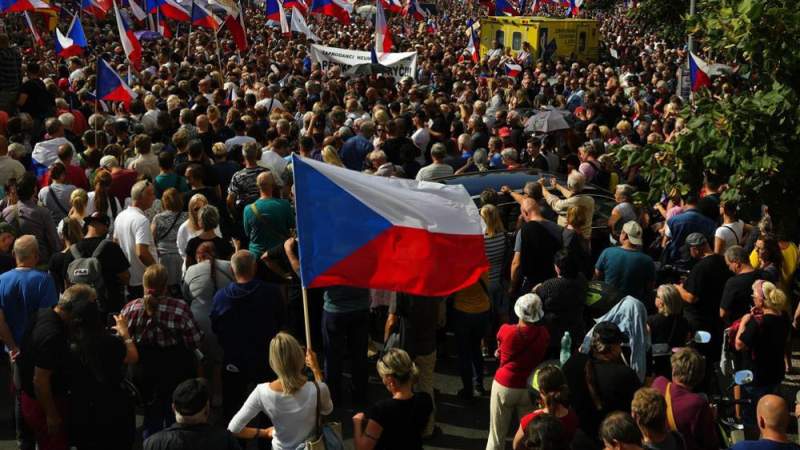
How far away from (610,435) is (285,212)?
189 inches

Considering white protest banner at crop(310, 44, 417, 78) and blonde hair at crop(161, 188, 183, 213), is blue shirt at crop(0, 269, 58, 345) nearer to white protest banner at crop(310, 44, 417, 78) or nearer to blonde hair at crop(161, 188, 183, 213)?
blonde hair at crop(161, 188, 183, 213)

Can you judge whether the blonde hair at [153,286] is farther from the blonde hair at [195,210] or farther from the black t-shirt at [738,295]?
the black t-shirt at [738,295]

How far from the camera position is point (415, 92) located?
16875 mm

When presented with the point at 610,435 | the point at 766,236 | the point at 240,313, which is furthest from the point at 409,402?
the point at 766,236

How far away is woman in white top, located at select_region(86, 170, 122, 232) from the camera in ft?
30.5

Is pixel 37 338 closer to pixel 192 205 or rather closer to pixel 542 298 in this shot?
pixel 192 205

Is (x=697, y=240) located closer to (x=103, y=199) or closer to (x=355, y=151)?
(x=355, y=151)

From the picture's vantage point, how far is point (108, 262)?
27.2ft

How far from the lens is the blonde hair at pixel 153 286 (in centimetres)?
700

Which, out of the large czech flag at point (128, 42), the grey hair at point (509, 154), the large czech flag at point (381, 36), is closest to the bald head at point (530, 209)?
the grey hair at point (509, 154)

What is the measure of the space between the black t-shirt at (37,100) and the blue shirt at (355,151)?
16.4 ft

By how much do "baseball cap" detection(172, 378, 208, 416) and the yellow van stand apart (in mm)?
27555

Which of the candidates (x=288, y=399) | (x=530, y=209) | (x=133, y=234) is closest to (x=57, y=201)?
(x=133, y=234)

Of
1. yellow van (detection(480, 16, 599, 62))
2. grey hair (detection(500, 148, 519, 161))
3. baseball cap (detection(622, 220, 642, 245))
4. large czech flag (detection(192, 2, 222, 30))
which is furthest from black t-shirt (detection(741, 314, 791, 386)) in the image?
yellow van (detection(480, 16, 599, 62))
